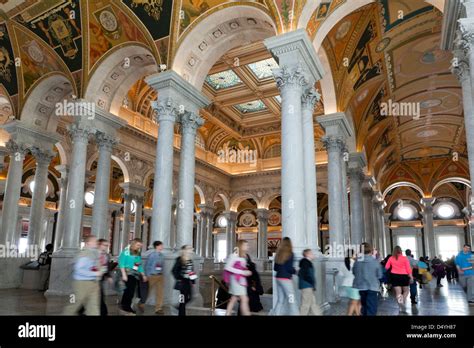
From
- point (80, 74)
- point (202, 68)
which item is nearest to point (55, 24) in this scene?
point (80, 74)

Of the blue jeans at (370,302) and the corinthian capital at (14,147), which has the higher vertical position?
the corinthian capital at (14,147)

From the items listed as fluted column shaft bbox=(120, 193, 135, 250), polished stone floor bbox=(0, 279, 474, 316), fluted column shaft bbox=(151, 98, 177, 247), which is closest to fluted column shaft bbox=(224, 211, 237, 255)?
fluted column shaft bbox=(120, 193, 135, 250)

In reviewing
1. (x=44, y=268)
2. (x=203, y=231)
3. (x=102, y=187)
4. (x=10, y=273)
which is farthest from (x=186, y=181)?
(x=203, y=231)

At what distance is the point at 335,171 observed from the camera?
11.5 meters

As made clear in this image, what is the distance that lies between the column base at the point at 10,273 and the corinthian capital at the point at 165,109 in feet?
24.0

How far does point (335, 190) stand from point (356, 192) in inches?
196

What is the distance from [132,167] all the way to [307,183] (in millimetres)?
12013

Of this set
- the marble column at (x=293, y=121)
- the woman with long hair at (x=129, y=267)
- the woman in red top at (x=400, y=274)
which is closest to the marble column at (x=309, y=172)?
the marble column at (x=293, y=121)

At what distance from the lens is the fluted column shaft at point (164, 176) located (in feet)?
29.8

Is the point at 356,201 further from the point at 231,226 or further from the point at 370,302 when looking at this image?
the point at 231,226

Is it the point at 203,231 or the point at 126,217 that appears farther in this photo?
the point at 203,231

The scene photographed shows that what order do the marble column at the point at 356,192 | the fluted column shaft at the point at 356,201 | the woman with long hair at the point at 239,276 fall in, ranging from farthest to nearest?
the fluted column shaft at the point at 356,201 < the marble column at the point at 356,192 < the woman with long hair at the point at 239,276

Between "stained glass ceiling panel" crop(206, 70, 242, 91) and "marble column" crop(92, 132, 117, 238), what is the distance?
19.9 ft

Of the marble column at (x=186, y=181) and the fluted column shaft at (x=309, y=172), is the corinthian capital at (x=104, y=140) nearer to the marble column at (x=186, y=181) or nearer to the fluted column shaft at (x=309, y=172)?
the marble column at (x=186, y=181)
